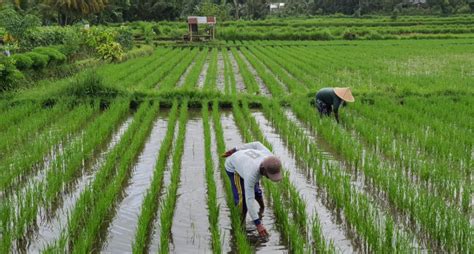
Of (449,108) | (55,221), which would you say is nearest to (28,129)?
(55,221)

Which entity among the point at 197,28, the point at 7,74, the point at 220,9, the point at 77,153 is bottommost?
the point at 77,153

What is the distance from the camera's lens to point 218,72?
54.5 ft

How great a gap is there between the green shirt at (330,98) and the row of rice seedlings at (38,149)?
3.76m

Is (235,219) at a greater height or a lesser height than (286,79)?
lesser

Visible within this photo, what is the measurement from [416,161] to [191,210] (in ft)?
8.88

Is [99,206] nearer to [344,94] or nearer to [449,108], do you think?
[344,94]

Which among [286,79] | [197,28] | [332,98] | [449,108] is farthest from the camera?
[197,28]

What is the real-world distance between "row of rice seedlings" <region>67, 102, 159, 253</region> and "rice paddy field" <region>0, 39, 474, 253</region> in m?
0.02

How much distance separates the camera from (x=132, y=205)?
Result: 5051 millimetres

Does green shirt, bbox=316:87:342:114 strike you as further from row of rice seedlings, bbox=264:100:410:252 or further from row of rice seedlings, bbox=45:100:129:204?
row of rice seedlings, bbox=45:100:129:204

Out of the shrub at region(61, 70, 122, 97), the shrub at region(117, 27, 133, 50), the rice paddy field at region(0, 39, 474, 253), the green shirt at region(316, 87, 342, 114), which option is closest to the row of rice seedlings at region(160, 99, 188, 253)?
the rice paddy field at region(0, 39, 474, 253)

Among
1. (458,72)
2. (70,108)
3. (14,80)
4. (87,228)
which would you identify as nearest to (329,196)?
(87,228)

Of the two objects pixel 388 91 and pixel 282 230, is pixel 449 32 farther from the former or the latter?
pixel 282 230

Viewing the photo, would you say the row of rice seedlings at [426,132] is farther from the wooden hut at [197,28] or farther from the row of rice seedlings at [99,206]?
the wooden hut at [197,28]
